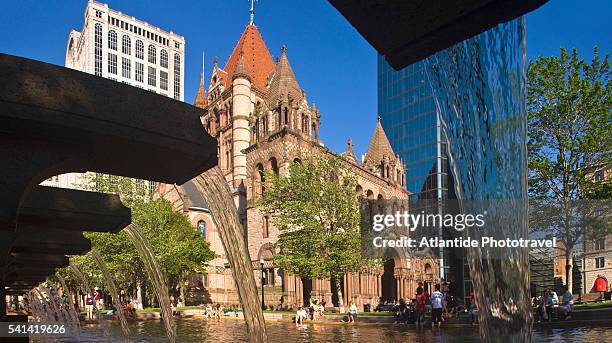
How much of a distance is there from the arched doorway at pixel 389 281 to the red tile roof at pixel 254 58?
2785 cm

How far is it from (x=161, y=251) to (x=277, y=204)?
8.89 metres

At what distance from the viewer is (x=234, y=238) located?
6320 millimetres

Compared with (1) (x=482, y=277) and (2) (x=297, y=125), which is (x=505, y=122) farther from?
(2) (x=297, y=125)

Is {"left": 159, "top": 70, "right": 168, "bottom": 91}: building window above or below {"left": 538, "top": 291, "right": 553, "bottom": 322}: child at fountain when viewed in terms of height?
above

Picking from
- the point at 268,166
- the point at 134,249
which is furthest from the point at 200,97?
the point at 134,249

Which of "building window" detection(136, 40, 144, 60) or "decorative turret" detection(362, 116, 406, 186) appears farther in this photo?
"building window" detection(136, 40, 144, 60)

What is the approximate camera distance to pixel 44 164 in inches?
120

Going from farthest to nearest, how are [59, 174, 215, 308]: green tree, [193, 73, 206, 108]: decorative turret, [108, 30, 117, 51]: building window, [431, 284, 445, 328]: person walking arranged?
[108, 30, 117, 51]: building window
[193, 73, 206, 108]: decorative turret
[59, 174, 215, 308]: green tree
[431, 284, 445, 328]: person walking

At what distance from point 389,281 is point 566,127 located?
3707 cm

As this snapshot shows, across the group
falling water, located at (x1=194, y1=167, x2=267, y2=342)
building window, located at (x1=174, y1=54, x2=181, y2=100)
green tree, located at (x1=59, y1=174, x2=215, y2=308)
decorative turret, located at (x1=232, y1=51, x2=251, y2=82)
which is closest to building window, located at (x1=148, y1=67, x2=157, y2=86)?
building window, located at (x1=174, y1=54, x2=181, y2=100)

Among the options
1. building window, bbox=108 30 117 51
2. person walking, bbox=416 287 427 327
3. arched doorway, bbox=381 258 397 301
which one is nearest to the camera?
person walking, bbox=416 287 427 327

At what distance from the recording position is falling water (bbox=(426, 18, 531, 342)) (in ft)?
15.0

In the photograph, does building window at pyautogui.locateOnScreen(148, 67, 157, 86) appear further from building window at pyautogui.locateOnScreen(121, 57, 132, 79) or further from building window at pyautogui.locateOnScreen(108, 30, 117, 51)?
building window at pyautogui.locateOnScreen(108, 30, 117, 51)

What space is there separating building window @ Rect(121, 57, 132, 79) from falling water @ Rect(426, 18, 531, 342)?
143793 mm
